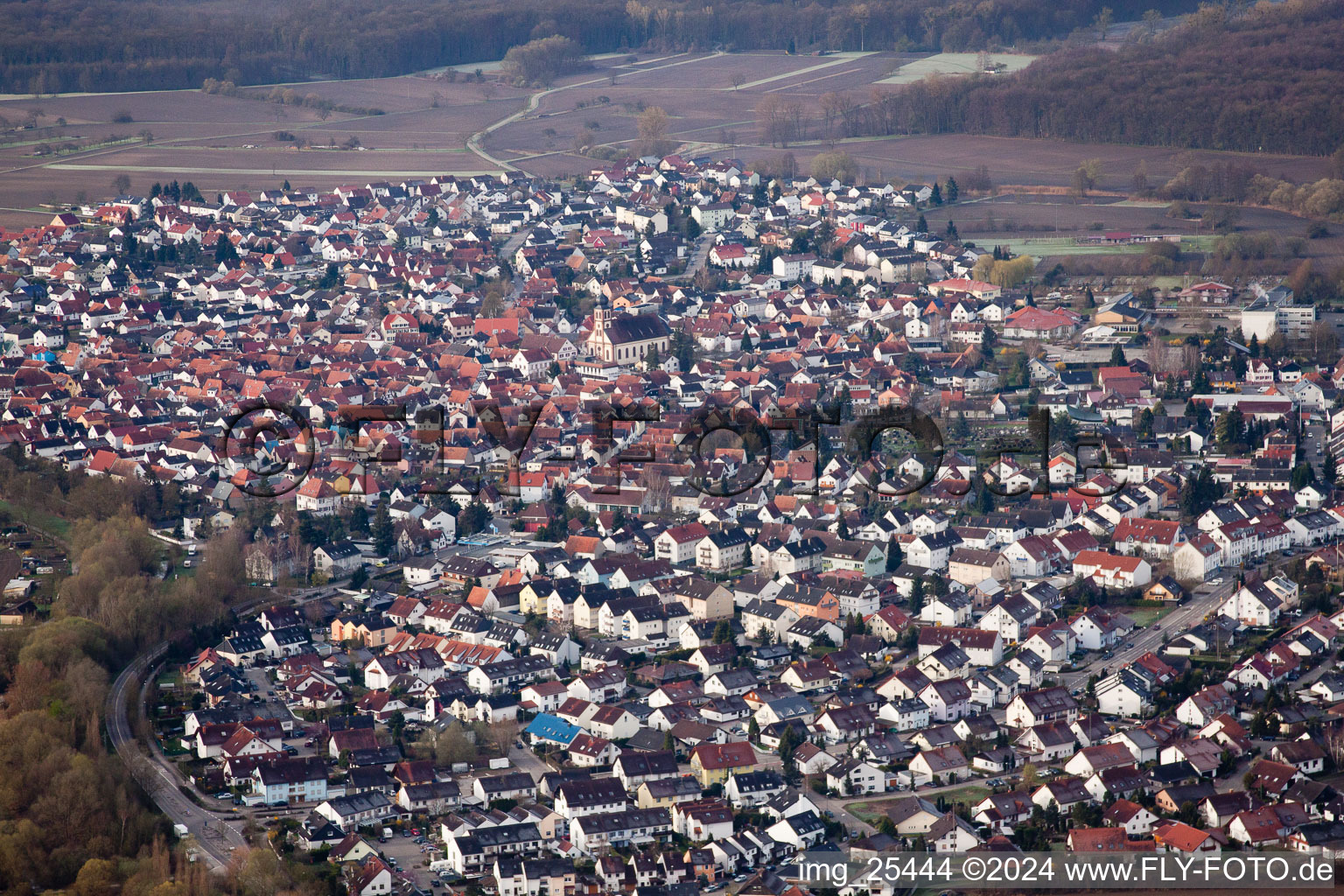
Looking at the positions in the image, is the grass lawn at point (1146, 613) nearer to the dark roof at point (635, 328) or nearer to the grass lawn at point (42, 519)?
the grass lawn at point (42, 519)

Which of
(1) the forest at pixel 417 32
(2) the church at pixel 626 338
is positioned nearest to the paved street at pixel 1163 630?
(2) the church at pixel 626 338

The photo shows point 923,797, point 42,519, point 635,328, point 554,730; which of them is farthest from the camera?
point 635,328

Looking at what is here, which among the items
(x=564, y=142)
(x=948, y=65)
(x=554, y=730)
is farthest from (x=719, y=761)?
(x=948, y=65)

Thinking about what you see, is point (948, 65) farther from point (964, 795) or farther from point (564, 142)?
point (964, 795)

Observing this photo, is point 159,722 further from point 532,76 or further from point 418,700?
point 532,76

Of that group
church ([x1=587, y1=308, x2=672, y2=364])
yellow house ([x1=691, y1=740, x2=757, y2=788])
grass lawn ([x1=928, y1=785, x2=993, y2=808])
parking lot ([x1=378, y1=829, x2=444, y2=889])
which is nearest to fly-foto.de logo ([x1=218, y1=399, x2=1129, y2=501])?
church ([x1=587, y1=308, x2=672, y2=364])

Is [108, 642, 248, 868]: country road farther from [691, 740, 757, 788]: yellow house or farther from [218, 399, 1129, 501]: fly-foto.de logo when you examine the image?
[218, 399, 1129, 501]: fly-foto.de logo

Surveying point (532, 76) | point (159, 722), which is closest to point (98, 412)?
point (159, 722)
